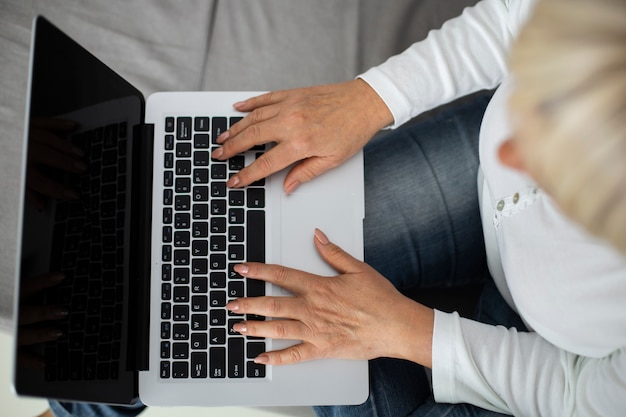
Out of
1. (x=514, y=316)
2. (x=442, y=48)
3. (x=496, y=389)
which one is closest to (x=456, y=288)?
(x=514, y=316)

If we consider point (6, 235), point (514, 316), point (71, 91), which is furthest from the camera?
point (6, 235)

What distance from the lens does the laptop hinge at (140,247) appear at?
2.79 feet

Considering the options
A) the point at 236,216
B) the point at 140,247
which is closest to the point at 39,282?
the point at 140,247

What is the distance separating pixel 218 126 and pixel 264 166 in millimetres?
115

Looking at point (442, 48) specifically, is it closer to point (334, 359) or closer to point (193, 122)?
point (193, 122)

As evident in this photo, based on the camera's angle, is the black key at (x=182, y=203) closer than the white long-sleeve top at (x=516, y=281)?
No

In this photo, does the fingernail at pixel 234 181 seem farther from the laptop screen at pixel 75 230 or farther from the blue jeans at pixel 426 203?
the blue jeans at pixel 426 203

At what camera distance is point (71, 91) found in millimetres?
763

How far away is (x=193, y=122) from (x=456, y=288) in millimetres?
602

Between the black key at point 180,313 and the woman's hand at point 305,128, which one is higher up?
the woman's hand at point 305,128

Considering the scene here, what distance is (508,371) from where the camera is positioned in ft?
2.69

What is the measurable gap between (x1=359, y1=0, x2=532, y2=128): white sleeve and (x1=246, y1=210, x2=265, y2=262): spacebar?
279mm

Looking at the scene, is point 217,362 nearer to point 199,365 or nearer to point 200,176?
point 199,365

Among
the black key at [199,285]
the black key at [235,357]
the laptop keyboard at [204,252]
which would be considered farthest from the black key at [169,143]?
the black key at [235,357]
